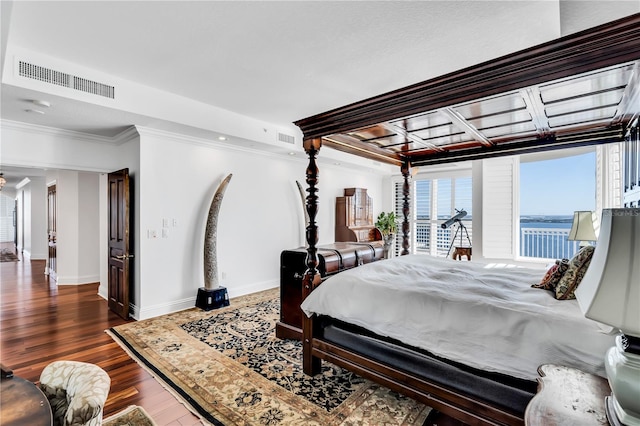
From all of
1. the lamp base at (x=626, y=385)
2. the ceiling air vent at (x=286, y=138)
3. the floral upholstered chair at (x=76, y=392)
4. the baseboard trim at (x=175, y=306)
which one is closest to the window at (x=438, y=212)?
the ceiling air vent at (x=286, y=138)

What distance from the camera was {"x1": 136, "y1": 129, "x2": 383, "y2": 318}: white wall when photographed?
4.06m

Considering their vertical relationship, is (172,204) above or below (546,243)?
above

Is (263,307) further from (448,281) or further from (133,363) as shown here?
(448,281)

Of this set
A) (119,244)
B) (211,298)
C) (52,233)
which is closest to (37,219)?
(52,233)

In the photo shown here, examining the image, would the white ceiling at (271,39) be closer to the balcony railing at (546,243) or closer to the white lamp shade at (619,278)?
the white lamp shade at (619,278)

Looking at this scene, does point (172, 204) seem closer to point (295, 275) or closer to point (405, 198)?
point (295, 275)

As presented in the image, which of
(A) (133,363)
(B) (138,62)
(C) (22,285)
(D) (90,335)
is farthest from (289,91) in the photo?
(C) (22,285)

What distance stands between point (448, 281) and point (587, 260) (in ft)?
2.86

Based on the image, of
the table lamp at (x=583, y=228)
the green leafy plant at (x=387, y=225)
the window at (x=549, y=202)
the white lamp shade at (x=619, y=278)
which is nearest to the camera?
the white lamp shade at (x=619, y=278)

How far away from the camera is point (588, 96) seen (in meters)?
2.11

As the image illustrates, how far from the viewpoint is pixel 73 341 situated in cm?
330

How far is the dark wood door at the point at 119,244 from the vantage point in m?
4.01

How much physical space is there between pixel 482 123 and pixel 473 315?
173 centimetres

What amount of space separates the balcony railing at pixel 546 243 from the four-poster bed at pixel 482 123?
2679 millimetres
